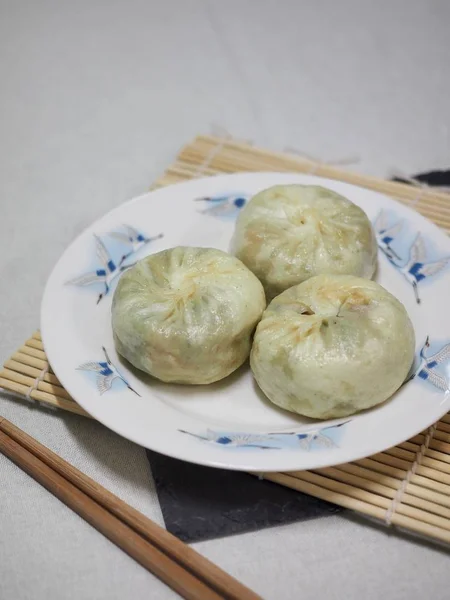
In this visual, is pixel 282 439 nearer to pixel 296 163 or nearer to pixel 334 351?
pixel 334 351

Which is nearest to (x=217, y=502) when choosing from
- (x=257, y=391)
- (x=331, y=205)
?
(x=257, y=391)

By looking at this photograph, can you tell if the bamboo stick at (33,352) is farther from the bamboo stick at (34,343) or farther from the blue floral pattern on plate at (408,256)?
the blue floral pattern on plate at (408,256)

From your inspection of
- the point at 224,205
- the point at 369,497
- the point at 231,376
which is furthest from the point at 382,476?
the point at 224,205

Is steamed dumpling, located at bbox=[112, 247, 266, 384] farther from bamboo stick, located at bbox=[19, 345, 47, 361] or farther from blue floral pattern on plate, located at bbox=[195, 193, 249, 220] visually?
blue floral pattern on plate, located at bbox=[195, 193, 249, 220]

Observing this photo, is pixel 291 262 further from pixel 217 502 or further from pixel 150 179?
pixel 150 179

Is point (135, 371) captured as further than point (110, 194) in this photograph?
No
